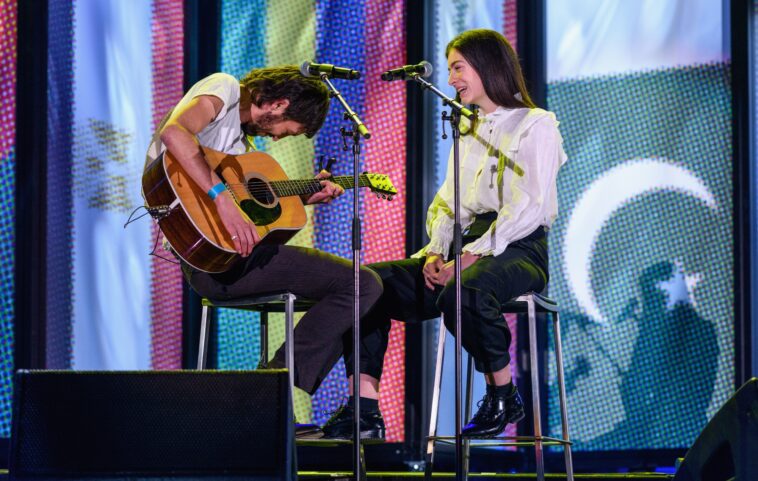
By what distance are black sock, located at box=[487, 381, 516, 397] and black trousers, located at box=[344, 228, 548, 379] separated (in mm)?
62

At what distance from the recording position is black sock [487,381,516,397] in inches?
118

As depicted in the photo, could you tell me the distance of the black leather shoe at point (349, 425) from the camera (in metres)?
3.04

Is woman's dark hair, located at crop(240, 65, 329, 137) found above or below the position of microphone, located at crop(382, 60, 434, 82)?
above

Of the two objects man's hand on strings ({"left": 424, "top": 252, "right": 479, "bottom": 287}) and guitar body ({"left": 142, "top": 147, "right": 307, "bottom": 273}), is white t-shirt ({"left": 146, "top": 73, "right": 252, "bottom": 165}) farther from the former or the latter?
man's hand on strings ({"left": 424, "top": 252, "right": 479, "bottom": 287})

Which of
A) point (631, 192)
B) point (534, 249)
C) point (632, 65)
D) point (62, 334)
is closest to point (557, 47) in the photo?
point (632, 65)

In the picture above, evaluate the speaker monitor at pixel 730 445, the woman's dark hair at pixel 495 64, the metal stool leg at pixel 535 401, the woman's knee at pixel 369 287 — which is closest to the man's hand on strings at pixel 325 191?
the woman's knee at pixel 369 287

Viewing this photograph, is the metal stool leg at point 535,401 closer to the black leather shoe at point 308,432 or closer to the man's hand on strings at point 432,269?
the man's hand on strings at point 432,269

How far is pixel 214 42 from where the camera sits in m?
4.37

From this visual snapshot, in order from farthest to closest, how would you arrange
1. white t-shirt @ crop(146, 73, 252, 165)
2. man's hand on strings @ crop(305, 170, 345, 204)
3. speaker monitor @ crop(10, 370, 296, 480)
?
man's hand on strings @ crop(305, 170, 345, 204) → white t-shirt @ crop(146, 73, 252, 165) → speaker monitor @ crop(10, 370, 296, 480)

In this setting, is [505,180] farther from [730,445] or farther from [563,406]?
[730,445]

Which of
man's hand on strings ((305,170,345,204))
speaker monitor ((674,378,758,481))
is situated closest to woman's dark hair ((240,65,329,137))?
man's hand on strings ((305,170,345,204))

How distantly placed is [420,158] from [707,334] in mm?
1648

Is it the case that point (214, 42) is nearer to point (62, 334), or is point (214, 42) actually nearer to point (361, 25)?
point (361, 25)

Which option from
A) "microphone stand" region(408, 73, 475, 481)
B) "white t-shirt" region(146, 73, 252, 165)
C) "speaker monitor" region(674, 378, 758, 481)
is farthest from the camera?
"white t-shirt" region(146, 73, 252, 165)
